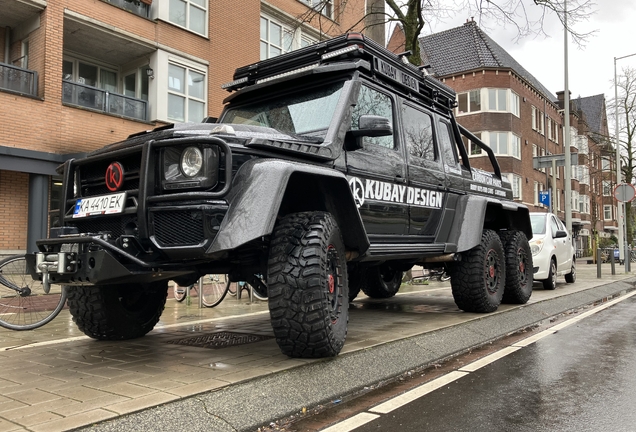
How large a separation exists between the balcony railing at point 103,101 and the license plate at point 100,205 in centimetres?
1109

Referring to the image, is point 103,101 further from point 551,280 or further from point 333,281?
point 333,281

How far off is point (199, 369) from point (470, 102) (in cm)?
3682

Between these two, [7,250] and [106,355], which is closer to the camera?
[106,355]

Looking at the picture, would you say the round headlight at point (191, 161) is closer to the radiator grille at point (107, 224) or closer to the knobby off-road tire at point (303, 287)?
the radiator grille at point (107, 224)

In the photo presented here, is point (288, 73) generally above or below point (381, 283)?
above

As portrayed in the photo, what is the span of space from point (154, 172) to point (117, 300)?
1669 millimetres

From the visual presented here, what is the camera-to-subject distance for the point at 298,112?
4961 mm

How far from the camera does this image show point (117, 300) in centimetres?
485

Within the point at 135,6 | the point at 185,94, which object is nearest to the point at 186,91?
the point at 185,94

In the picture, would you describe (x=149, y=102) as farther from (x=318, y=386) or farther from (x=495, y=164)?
(x=318, y=386)

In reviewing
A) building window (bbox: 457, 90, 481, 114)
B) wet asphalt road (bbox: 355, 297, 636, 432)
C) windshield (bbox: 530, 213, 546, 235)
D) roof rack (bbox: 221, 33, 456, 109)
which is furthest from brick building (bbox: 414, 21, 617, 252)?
wet asphalt road (bbox: 355, 297, 636, 432)

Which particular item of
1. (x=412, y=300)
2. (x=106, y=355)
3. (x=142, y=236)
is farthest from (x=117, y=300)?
(x=412, y=300)

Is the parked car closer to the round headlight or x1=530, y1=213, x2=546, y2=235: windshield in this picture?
x1=530, y1=213, x2=546, y2=235: windshield

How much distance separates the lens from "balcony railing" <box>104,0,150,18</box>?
1529cm
